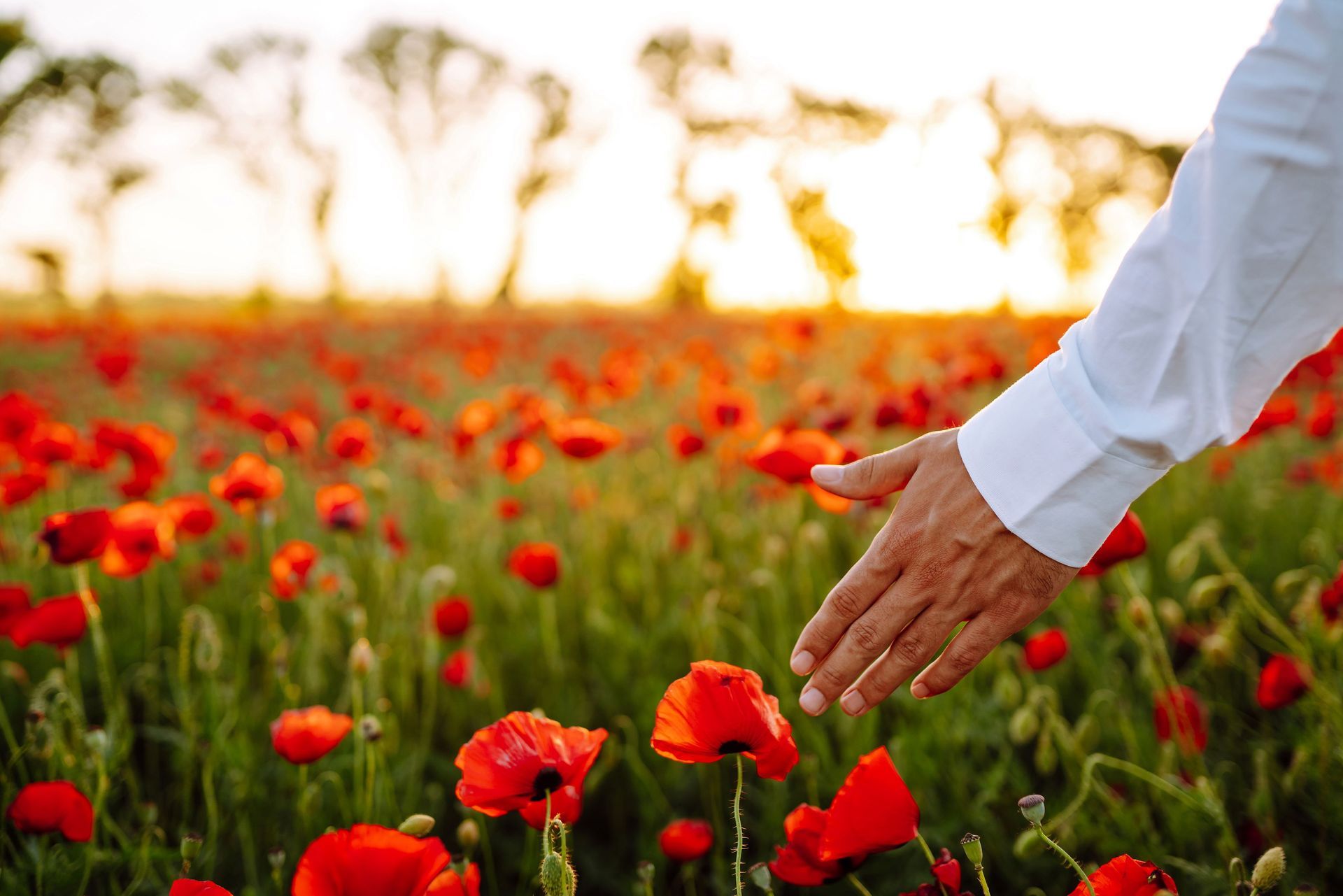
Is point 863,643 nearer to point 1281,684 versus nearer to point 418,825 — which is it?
point 418,825

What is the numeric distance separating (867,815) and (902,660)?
0.22 metres

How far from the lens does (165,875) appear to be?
143 cm

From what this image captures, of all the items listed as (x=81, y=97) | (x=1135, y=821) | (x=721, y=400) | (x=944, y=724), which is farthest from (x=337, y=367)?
(x=81, y=97)

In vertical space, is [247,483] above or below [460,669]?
above

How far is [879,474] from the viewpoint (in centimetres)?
108

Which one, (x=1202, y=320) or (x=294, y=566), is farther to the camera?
(x=294, y=566)

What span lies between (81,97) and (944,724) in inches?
884

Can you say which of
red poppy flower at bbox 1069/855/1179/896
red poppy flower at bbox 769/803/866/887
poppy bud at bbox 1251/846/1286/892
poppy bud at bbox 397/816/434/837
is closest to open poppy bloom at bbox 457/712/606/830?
poppy bud at bbox 397/816/434/837

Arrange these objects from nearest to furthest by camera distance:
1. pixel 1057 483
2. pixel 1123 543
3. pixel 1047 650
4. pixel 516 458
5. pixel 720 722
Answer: pixel 720 722 → pixel 1057 483 → pixel 1123 543 → pixel 1047 650 → pixel 516 458

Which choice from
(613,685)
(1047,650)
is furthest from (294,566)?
(1047,650)

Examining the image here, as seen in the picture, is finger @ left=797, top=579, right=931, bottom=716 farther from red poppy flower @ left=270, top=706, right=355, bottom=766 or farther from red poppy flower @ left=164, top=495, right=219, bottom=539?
red poppy flower @ left=164, top=495, right=219, bottom=539

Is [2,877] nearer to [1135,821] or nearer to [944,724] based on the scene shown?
[944,724]

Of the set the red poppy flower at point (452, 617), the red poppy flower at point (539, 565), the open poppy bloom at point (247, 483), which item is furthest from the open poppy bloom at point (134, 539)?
the red poppy flower at point (539, 565)

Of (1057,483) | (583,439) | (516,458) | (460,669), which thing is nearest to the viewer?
(1057,483)
